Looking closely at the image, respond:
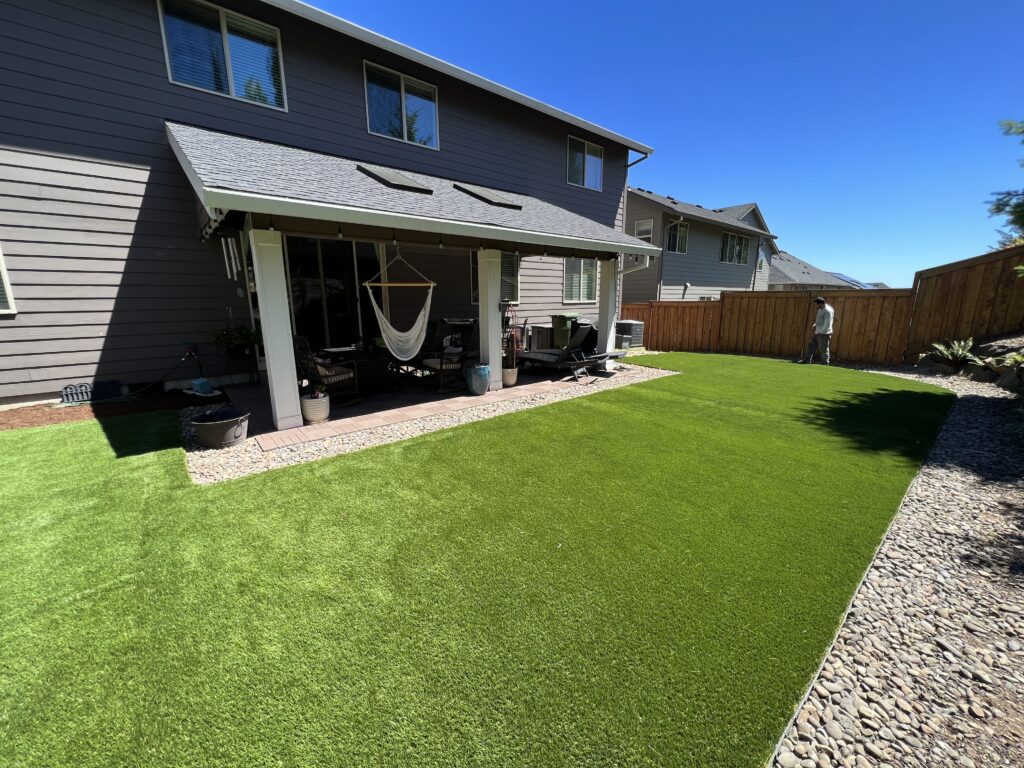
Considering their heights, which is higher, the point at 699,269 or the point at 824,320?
the point at 699,269

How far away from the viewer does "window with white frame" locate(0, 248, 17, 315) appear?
209 inches

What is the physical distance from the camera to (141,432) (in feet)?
15.7

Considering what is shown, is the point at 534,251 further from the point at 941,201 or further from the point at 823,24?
the point at 941,201

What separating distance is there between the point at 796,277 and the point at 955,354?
2626cm

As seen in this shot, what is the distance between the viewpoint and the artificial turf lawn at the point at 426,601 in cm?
158

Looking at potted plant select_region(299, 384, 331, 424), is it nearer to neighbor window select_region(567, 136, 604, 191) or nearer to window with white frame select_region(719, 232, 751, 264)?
neighbor window select_region(567, 136, 604, 191)

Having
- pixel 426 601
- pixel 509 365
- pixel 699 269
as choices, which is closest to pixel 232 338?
pixel 509 365

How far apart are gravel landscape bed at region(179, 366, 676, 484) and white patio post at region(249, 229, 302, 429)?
634mm

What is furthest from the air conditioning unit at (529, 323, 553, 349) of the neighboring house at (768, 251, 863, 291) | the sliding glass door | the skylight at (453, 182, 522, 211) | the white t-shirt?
the neighboring house at (768, 251, 863, 291)

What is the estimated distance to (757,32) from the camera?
1081 centimetres

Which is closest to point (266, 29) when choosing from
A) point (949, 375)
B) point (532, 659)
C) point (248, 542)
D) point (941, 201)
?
point (248, 542)

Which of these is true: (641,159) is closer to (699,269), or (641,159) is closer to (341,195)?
(699,269)

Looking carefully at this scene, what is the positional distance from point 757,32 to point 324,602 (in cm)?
1562

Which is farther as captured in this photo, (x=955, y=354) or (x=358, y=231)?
(x=955, y=354)
